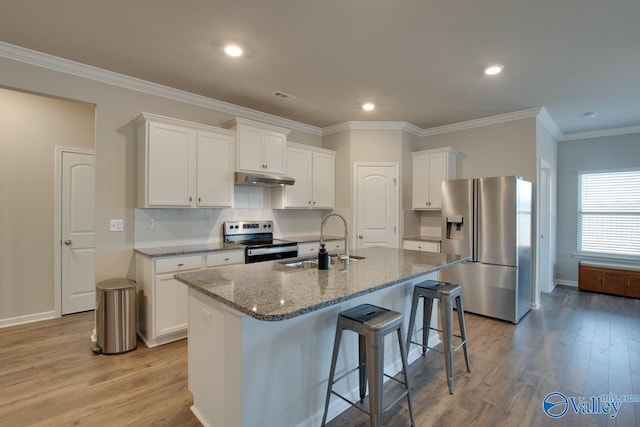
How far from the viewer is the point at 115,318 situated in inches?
111

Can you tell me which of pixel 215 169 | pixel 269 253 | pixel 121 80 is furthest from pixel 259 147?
pixel 121 80

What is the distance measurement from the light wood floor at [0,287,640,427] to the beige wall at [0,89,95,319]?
0.42 m

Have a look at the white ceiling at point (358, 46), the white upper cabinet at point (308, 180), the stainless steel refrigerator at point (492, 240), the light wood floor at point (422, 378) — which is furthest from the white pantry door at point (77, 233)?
the stainless steel refrigerator at point (492, 240)

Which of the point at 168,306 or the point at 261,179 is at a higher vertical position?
the point at 261,179

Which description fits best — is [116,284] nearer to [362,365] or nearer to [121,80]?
[121,80]

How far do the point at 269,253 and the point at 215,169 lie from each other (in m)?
1.13

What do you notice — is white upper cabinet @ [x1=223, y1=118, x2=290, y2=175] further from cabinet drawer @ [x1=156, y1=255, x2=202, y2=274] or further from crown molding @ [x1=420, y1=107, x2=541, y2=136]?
crown molding @ [x1=420, y1=107, x2=541, y2=136]

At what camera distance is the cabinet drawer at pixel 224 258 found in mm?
3247

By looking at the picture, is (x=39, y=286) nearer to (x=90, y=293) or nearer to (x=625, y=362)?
(x=90, y=293)

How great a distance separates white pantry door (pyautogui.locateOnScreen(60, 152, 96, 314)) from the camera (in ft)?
12.5

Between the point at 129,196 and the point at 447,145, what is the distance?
175 inches

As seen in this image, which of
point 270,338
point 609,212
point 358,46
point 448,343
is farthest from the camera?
point 609,212

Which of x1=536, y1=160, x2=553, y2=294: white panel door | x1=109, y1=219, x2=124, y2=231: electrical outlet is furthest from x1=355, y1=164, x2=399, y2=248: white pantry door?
x1=109, y1=219, x2=124, y2=231: electrical outlet
